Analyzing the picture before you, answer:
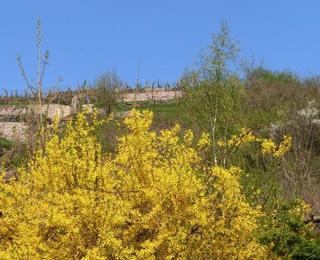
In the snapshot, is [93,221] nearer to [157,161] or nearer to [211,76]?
[157,161]

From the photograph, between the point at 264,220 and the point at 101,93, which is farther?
the point at 101,93

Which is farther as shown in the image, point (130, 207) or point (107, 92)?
point (107, 92)

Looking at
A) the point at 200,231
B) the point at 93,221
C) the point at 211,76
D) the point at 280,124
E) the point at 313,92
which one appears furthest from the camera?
the point at 313,92

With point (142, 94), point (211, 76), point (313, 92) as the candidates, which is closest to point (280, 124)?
point (211, 76)

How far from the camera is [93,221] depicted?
6.41 metres

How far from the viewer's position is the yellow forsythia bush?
6.35 meters

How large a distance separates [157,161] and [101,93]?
2928 cm

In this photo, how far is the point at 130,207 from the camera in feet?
21.8

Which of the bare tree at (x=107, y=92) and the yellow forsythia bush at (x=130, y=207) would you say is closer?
the yellow forsythia bush at (x=130, y=207)

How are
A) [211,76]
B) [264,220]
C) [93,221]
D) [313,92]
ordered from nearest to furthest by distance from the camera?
1. [93,221]
2. [264,220]
3. [211,76]
4. [313,92]

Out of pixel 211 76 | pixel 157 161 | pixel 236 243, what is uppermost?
pixel 211 76

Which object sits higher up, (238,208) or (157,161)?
(157,161)

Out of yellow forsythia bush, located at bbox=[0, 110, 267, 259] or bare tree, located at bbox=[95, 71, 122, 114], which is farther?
bare tree, located at bbox=[95, 71, 122, 114]

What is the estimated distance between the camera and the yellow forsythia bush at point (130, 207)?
6.35 metres
